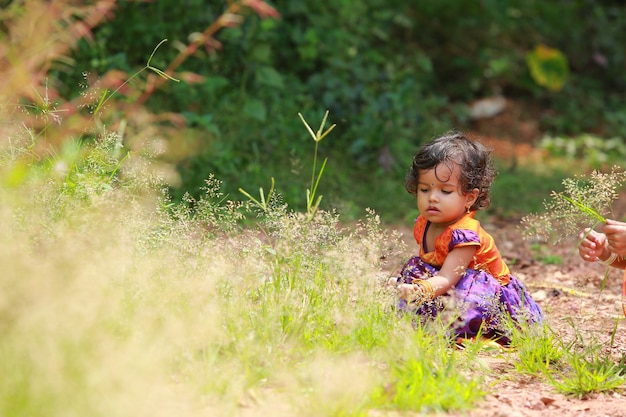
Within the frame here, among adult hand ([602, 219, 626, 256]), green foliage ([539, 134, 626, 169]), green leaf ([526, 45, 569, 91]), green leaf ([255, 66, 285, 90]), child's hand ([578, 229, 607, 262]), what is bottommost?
green foliage ([539, 134, 626, 169])

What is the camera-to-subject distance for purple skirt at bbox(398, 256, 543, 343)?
10.7 ft

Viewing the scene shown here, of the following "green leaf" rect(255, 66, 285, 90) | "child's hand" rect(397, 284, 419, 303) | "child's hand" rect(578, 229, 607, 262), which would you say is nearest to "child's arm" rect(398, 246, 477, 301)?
"child's hand" rect(397, 284, 419, 303)

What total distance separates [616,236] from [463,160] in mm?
693

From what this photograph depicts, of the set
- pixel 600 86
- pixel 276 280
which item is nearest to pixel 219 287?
pixel 276 280

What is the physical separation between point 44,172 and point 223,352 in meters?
1.04

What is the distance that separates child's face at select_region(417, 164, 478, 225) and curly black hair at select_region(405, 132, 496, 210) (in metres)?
0.02

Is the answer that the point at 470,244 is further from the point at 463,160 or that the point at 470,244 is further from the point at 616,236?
the point at 616,236

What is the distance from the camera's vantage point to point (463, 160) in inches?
136

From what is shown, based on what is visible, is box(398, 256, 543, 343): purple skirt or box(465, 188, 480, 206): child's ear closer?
box(398, 256, 543, 343): purple skirt

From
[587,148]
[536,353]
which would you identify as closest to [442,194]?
[536,353]

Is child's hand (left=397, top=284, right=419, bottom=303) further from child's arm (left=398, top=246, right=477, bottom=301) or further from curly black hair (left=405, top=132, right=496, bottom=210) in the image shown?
curly black hair (left=405, top=132, right=496, bottom=210)

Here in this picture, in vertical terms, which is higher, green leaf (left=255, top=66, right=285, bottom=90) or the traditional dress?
the traditional dress

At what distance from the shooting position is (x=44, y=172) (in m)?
3.09

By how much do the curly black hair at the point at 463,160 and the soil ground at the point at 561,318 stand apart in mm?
537
